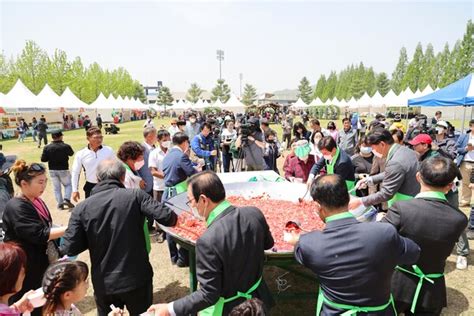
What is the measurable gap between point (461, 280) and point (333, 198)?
3.68 metres

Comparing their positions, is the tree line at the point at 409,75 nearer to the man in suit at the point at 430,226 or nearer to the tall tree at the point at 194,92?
the tall tree at the point at 194,92

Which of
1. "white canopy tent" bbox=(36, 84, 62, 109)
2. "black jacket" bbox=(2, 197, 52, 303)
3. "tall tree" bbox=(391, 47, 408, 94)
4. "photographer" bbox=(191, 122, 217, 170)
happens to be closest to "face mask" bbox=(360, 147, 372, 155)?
"photographer" bbox=(191, 122, 217, 170)

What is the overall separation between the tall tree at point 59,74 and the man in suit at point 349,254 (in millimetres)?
41635

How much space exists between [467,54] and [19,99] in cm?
4717

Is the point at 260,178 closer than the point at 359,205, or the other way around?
the point at 359,205

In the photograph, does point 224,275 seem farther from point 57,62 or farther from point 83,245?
point 57,62

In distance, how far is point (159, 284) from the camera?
4383 millimetres

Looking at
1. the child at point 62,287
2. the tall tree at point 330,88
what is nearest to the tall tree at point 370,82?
the tall tree at point 330,88

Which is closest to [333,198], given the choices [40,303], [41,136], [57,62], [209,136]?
[40,303]

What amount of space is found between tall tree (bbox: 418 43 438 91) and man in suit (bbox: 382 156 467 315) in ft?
187

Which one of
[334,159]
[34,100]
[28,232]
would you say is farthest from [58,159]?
[34,100]

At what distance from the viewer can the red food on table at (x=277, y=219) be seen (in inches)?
123

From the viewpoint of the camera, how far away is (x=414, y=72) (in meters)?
54.2

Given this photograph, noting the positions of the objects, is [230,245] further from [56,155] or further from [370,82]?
[370,82]
